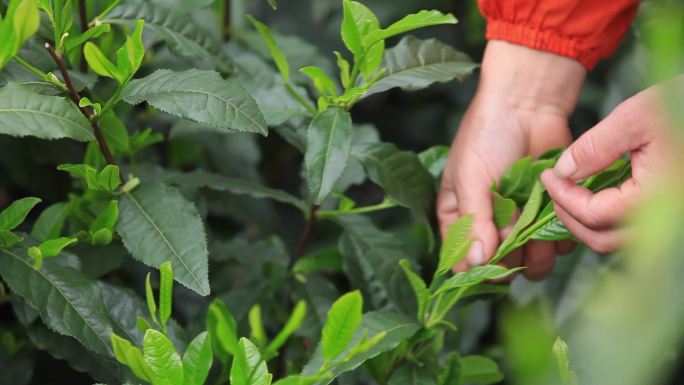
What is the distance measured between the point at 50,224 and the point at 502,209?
493mm

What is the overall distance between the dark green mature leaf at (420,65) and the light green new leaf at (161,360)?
0.38 metres

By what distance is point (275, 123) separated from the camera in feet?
2.96

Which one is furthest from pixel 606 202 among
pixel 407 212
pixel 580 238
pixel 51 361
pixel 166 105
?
pixel 51 361

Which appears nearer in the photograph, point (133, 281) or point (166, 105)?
point (166, 105)

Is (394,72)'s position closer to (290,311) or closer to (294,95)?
(294,95)

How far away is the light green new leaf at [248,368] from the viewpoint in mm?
624

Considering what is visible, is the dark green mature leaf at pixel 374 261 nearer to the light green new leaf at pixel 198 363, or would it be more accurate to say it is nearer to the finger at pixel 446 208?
the finger at pixel 446 208

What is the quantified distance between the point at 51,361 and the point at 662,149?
2.71 feet

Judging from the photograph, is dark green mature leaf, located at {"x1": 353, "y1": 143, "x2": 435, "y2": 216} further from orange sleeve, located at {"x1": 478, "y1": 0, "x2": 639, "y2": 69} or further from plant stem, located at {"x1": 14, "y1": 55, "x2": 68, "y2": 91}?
plant stem, located at {"x1": 14, "y1": 55, "x2": 68, "y2": 91}

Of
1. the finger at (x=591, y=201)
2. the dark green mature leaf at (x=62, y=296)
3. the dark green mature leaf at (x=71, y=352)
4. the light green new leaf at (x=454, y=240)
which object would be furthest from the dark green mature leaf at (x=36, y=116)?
the finger at (x=591, y=201)

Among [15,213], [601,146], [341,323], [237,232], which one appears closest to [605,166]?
[601,146]

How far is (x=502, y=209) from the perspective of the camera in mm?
915

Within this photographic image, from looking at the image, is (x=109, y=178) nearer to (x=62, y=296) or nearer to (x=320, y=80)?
(x=62, y=296)

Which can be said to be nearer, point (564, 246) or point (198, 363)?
point (198, 363)
